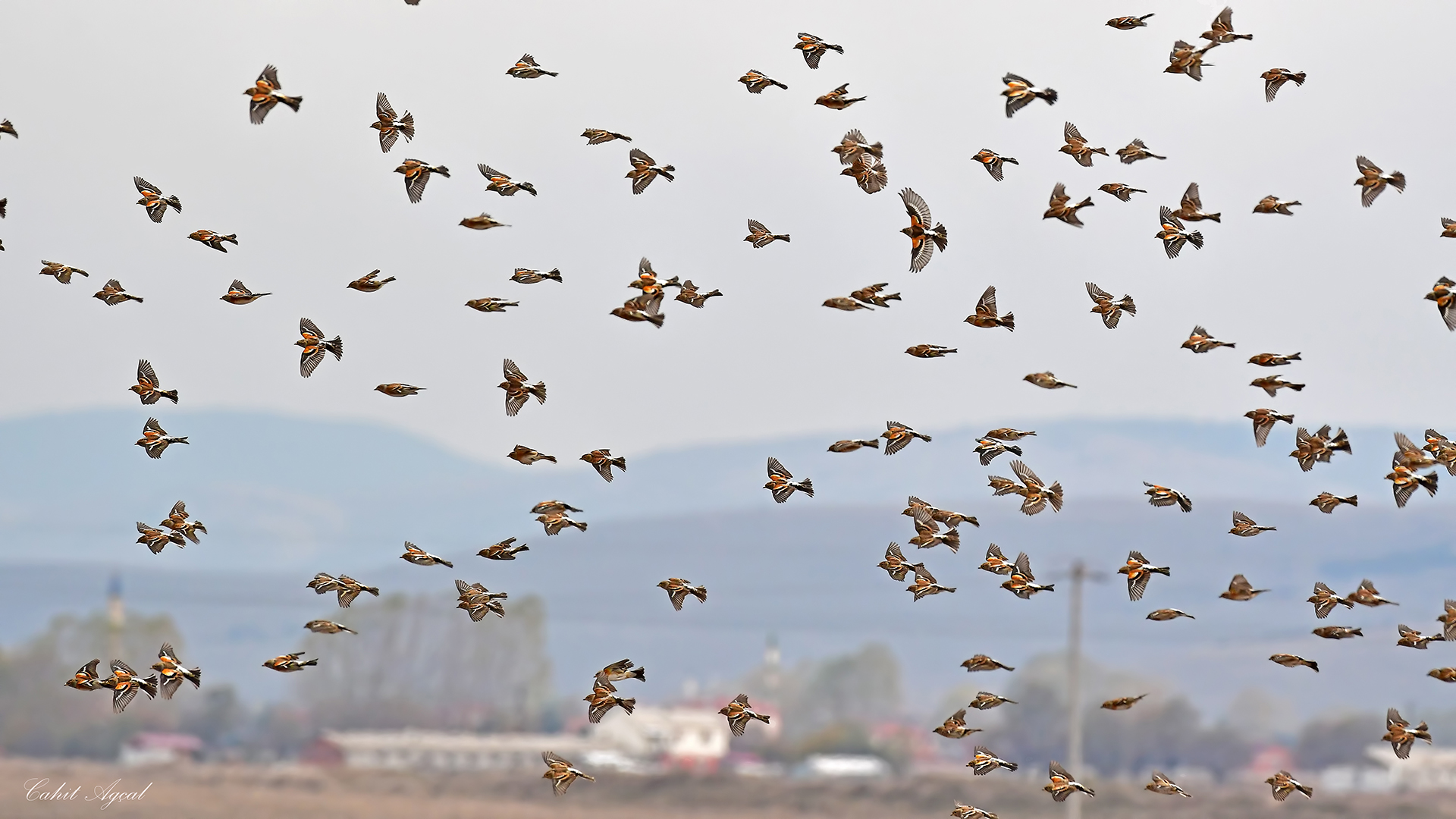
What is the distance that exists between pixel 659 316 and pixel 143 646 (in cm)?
13261

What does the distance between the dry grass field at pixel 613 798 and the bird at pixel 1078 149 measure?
218ft

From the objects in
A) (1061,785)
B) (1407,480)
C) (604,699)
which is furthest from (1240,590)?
(604,699)

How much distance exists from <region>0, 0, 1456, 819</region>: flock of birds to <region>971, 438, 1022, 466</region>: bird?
0.04 meters

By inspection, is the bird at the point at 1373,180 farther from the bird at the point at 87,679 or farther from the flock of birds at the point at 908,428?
the bird at the point at 87,679

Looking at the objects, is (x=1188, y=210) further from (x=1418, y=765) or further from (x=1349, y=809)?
(x=1418, y=765)

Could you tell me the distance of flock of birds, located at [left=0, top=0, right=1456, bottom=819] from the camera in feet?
104

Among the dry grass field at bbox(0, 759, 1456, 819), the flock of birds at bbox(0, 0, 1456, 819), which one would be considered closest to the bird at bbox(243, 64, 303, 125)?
the flock of birds at bbox(0, 0, 1456, 819)

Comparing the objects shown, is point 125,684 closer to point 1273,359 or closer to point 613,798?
point 1273,359

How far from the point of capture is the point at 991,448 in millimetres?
34438

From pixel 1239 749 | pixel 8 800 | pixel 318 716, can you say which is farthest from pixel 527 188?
pixel 1239 749

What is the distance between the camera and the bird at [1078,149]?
32.9 m

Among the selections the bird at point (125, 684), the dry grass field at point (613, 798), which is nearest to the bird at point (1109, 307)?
the bird at point (125, 684)

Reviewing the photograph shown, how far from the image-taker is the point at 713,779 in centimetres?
11156

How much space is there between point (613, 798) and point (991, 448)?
73.8 m
